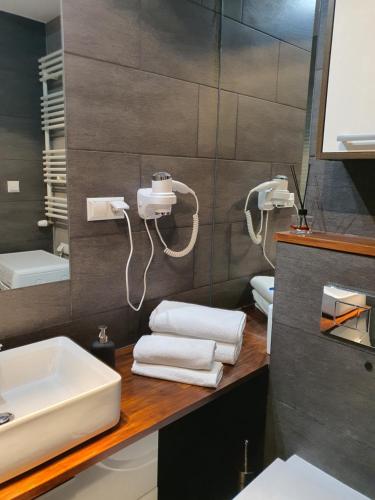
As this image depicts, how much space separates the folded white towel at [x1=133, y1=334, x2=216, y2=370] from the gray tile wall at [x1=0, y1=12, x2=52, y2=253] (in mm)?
481

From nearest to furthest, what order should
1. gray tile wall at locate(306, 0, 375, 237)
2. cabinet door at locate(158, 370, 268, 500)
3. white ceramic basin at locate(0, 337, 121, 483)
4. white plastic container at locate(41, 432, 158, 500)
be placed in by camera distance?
white ceramic basin at locate(0, 337, 121, 483)
white plastic container at locate(41, 432, 158, 500)
gray tile wall at locate(306, 0, 375, 237)
cabinet door at locate(158, 370, 268, 500)

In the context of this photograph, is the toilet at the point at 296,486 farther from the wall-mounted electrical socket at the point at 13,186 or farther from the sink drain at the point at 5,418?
the wall-mounted electrical socket at the point at 13,186

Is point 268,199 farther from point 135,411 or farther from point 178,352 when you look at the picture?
point 135,411

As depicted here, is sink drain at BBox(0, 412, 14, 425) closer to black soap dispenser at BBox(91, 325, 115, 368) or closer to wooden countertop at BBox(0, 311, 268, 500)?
wooden countertop at BBox(0, 311, 268, 500)

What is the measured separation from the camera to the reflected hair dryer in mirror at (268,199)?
1.66 meters

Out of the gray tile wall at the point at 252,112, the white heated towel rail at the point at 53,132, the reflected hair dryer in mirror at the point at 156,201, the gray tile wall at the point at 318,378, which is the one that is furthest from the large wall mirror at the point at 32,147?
the gray tile wall at the point at 318,378

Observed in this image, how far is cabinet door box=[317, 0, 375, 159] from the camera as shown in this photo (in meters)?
1.03

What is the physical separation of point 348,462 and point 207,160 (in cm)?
124

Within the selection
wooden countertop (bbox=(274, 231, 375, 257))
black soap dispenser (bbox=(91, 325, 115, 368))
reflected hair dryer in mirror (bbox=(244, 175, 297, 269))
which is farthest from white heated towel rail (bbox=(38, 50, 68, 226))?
reflected hair dryer in mirror (bbox=(244, 175, 297, 269))

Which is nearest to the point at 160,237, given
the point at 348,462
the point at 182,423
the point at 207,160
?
the point at 207,160

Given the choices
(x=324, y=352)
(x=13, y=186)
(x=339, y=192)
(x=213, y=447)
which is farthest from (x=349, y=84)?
(x=213, y=447)

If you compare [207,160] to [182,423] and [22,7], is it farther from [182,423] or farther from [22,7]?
[182,423]

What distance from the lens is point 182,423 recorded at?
1.62m

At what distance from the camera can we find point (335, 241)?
119 centimetres
